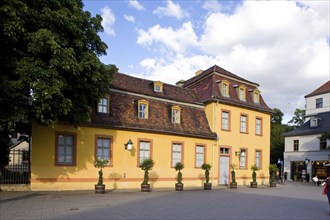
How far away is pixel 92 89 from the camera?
1631 centimetres

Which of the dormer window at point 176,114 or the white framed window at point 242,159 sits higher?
the dormer window at point 176,114

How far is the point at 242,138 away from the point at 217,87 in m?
4.97

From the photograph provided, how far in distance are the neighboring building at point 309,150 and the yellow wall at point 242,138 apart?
13755 millimetres

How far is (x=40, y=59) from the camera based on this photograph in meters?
14.0

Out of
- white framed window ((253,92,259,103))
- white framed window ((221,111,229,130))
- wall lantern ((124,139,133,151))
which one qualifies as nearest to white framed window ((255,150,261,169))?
white framed window ((253,92,259,103))

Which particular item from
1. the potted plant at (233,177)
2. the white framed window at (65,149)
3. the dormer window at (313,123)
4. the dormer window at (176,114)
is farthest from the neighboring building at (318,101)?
the white framed window at (65,149)

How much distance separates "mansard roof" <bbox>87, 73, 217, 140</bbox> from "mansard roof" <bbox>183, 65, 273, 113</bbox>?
1019 millimetres

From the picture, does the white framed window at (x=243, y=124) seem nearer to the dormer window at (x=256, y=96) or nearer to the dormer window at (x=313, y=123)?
the dormer window at (x=256, y=96)

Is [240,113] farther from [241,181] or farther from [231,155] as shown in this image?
[241,181]

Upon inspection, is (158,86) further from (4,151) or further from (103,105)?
(4,151)

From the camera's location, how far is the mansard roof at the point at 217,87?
27.5 metres

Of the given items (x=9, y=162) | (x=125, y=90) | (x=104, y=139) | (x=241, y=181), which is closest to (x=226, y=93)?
(x=241, y=181)

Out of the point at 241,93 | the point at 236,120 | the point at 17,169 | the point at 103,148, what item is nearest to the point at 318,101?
the point at 241,93

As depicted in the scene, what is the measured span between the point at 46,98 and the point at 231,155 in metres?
18.3
